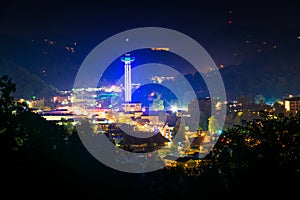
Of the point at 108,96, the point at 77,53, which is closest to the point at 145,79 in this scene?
the point at 77,53

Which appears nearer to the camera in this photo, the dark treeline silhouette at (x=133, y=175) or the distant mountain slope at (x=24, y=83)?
the dark treeline silhouette at (x=133, y=175)

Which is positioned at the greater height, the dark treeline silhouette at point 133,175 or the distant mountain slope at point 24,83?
the distant mountain slope at point 24,83

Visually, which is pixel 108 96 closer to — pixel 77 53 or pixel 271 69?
pixel 77 53

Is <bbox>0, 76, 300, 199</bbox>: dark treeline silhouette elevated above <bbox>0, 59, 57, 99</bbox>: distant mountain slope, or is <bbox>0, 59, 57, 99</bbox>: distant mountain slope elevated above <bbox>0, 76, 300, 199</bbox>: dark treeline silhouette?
<bbox>0, 59, 57, 99</bbox>: distant mountain slope

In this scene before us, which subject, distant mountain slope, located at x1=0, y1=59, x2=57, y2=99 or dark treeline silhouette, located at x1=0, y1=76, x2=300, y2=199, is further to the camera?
distant mountain slope, located at x1=0, y1=59, x2=57, y2=99
